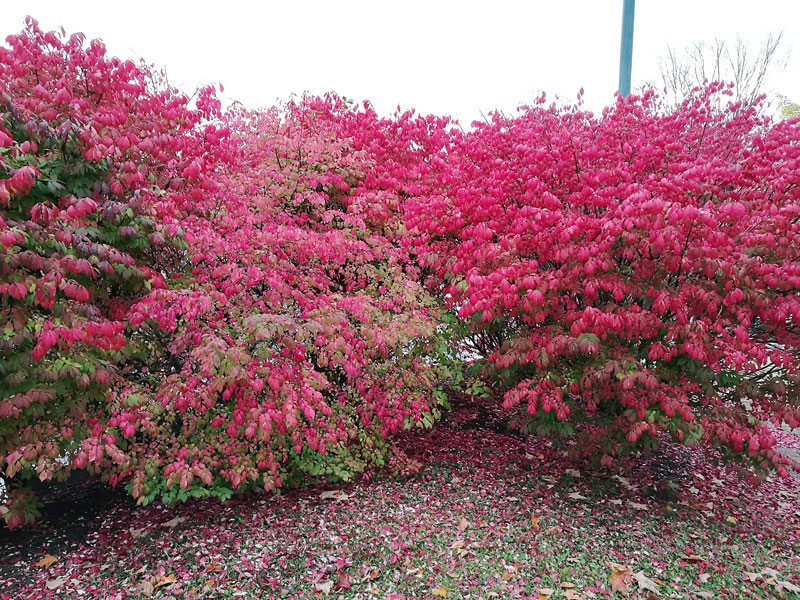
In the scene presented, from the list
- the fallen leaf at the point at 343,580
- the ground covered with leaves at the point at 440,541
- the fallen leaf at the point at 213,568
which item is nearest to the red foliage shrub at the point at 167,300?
the ground covered with leaves at the point at 440,541

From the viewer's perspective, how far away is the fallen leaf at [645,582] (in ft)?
12.6

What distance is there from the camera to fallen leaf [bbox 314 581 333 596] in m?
3.71

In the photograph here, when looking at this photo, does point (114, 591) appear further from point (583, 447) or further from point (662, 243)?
point (662, 243)

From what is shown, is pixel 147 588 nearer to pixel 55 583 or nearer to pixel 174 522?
pixel 55 583

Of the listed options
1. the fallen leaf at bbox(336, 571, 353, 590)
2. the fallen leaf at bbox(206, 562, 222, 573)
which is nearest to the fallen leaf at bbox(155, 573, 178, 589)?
the fallen leaf at bbox(206, 562, 222, 573)

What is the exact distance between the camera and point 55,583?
150 inches

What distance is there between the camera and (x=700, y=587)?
388cm

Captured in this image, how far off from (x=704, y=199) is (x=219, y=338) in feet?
14.6

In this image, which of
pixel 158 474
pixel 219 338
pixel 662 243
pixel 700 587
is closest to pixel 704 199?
pixel 662 243

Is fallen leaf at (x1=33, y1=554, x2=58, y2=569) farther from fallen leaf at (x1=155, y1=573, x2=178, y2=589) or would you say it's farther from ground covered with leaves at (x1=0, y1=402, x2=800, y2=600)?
fallen leaf at (x1=155, y1=573, x2=178, y2=589)

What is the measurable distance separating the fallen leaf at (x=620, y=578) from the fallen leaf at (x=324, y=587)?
2.03 m

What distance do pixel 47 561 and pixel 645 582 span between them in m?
4.53

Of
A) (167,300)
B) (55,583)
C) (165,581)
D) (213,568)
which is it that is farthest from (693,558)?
(55,583)

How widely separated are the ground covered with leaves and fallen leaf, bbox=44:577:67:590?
0.4 inches
